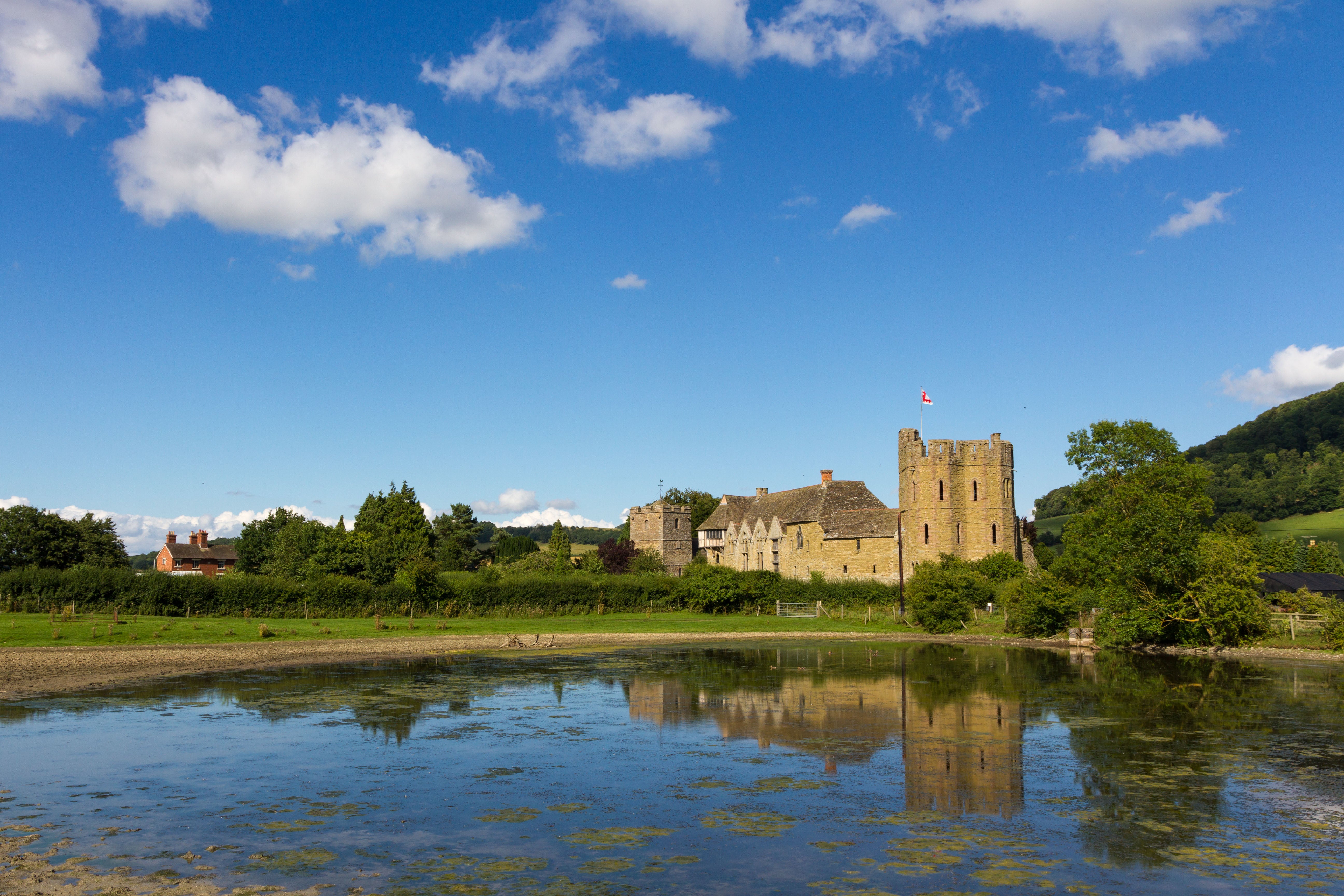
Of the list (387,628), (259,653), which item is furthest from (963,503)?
(259,653)

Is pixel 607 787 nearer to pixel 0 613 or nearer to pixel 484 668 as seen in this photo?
pixel 484 668

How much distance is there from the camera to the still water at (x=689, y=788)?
11.5 metres

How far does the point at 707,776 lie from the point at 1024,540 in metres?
63.7

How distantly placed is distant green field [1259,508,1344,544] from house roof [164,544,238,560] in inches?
4775

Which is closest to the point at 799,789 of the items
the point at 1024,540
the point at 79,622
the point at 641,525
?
the point at 79,622

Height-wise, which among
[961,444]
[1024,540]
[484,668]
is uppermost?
[961,444]

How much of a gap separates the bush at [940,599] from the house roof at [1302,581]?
2261 cm

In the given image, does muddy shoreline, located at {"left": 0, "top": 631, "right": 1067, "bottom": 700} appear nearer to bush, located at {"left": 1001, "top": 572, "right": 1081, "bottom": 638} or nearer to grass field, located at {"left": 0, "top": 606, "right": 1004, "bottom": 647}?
bush, located at {"left": 1001, "top": 572, "right": 1081, "bottom": 638}

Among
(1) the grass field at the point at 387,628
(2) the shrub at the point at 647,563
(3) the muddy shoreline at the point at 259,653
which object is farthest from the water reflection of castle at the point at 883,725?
(2) the shrub at the point at 647,563

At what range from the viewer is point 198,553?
119 meters

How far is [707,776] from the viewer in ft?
55.4

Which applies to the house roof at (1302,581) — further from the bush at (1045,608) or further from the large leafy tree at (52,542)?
the large leafy tree at (52,542)

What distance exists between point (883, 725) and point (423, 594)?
132 ft

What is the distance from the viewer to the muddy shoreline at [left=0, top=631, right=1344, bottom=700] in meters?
29.7
